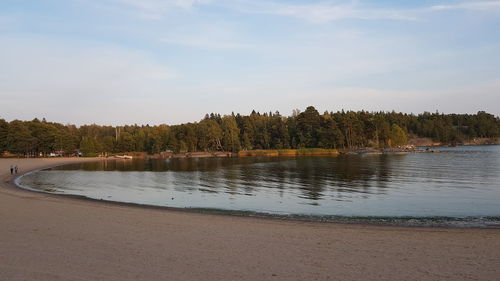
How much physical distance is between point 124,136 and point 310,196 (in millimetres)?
120672

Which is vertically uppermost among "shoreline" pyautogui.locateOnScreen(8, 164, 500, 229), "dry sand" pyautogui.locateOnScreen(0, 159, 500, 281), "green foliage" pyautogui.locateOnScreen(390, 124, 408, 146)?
"green foliage" pyautogui.locateOnScreen(390, 124, 408, 146)

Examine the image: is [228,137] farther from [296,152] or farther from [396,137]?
[396,137]

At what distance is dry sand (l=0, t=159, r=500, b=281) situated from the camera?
908cm

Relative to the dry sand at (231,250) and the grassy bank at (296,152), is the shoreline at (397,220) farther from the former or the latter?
the grassy bank at (296,152)

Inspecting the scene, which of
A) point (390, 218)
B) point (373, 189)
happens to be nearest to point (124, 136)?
point (373, 189)

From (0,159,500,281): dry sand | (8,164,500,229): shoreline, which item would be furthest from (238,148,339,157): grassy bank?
(0,159,500,281): dry sand

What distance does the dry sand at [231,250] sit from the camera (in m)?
9.08

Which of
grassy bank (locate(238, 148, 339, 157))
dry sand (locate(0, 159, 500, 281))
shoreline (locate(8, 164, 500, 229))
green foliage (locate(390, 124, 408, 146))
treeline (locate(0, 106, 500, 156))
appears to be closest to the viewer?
dry sand (locate(0, 159, 500, 281))

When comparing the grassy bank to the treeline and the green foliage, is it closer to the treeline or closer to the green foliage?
the treeline

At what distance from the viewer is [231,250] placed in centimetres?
1150

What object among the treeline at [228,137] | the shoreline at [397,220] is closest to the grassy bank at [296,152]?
the treeline at [228,137]

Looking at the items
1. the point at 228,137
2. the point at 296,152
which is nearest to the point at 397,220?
the point at 296,152

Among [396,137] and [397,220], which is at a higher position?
[396,137]

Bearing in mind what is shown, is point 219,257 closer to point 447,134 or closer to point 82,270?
point 82,270
